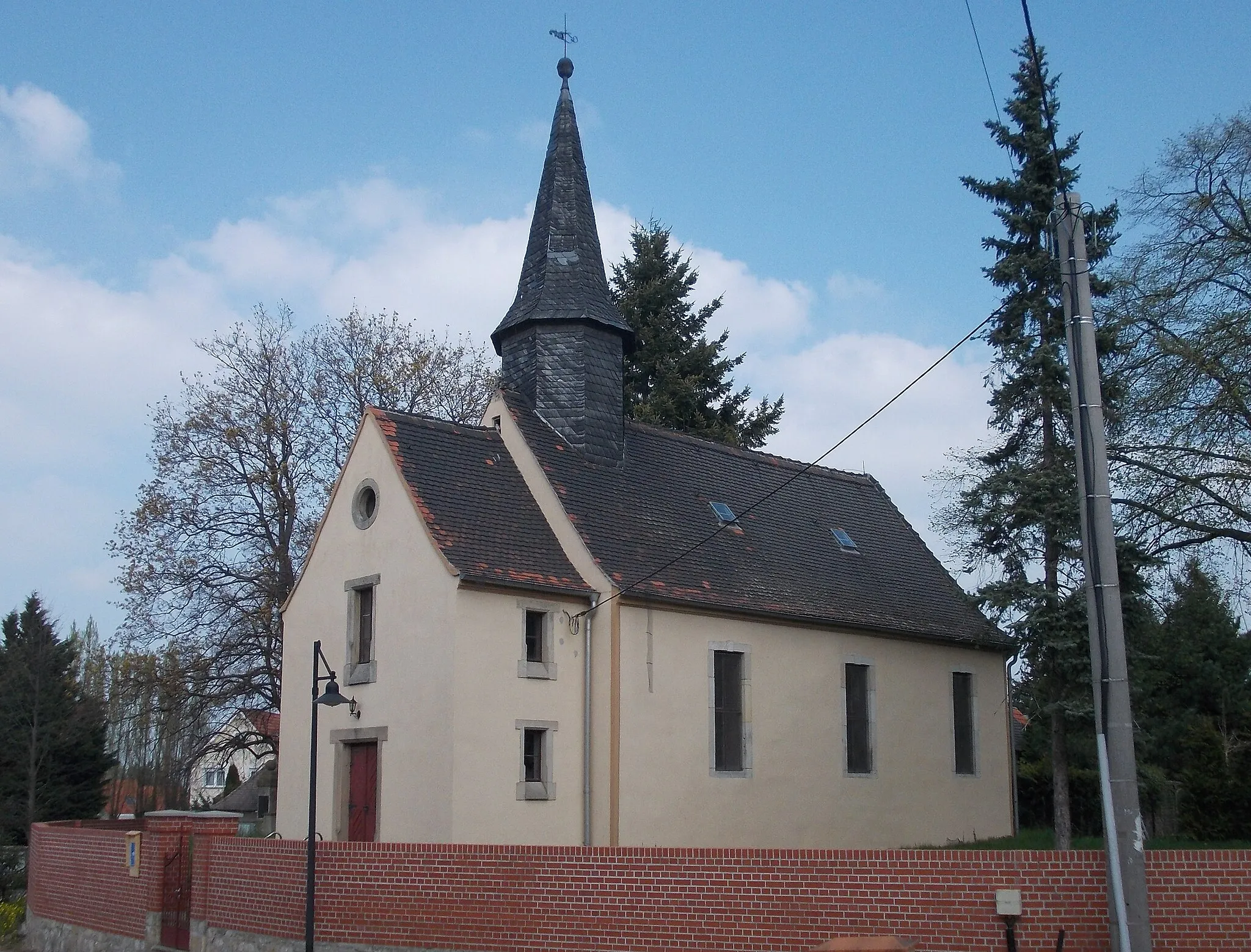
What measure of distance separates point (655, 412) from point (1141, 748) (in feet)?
59.9

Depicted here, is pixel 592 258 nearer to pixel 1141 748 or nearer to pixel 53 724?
pixel 1141 748

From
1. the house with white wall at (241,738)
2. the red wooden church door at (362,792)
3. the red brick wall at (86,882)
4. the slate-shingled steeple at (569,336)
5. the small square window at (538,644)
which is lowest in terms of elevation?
the red brick wall at (86,882)

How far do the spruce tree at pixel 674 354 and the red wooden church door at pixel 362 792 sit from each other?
71.7 feet

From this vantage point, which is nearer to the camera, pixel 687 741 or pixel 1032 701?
pixel 687 741

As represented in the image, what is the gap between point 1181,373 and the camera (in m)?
16.9

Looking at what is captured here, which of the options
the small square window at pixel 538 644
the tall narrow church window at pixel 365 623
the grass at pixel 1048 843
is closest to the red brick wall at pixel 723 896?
the tall narrow church window at pixel 365 623

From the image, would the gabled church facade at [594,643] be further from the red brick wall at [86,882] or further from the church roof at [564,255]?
the red brick wall at [86,882]

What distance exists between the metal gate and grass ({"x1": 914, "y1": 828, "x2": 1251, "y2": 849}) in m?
12.5

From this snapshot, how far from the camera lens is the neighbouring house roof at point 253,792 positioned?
34281mm

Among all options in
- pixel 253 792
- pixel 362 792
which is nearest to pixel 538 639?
pixel 362 792

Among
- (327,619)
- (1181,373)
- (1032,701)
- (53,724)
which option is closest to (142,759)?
(53,724)

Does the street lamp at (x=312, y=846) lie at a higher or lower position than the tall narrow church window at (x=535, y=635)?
lower

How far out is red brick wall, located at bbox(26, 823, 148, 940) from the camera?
18547 millimetres

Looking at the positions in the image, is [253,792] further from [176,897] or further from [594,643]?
[594,643]
